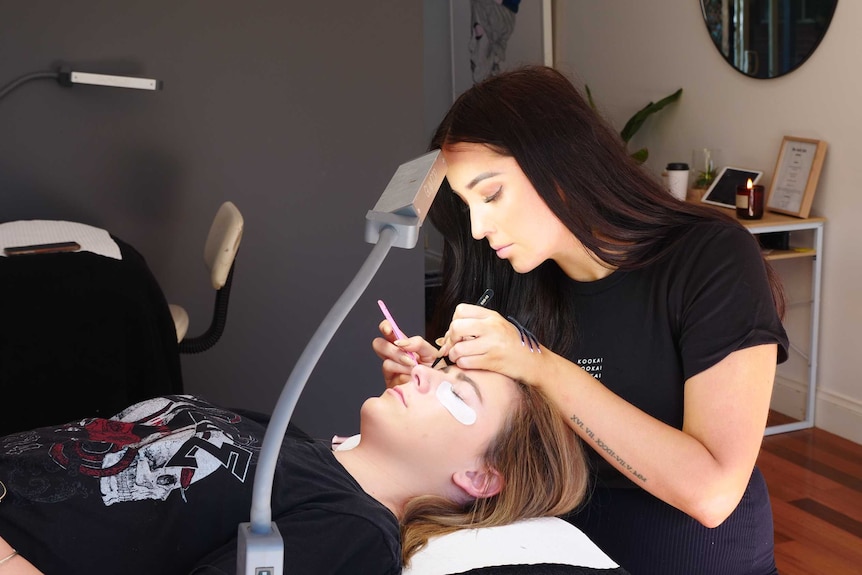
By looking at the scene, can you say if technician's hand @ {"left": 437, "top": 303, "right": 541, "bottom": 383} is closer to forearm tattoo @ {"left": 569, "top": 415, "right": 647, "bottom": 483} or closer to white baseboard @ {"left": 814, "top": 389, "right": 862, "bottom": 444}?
forearm tattoo @ {"left": 569, "top": 415, "right": 647, "bottom": 483}

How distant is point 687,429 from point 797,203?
217 cm

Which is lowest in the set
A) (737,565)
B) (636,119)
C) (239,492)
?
(737,565)

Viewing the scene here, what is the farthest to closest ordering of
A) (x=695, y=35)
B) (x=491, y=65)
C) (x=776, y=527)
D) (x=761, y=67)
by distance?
(x=491, y=65) < (x=695, y=35) < (x=761, y=67) < (x=776, y=527)

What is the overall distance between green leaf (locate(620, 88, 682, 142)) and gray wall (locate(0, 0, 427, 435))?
1325mm

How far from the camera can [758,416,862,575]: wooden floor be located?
237 centimetres

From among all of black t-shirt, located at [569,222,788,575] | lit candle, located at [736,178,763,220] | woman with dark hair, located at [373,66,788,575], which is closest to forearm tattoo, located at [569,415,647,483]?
woman with dark hair, located at [373,66,788,575]

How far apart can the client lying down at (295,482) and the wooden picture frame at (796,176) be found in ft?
7.02

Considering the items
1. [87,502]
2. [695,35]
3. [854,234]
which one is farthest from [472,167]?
[695,35]

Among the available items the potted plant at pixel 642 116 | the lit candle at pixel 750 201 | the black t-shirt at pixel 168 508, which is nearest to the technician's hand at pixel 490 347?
the black t-shirt at pixel 168 508

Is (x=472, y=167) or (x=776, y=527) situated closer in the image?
(x=472, y=167)

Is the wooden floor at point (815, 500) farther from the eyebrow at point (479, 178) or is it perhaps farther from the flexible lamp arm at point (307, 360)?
the flexible lamp arm at point (307, 360)

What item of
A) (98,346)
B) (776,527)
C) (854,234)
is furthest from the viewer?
(854,234)

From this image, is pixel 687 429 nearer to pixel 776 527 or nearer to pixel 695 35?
pixel 776 527

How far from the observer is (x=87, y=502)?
108cm
